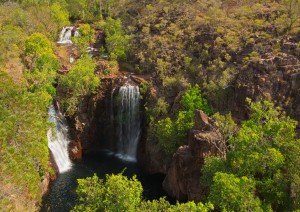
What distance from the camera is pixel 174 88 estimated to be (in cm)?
4803

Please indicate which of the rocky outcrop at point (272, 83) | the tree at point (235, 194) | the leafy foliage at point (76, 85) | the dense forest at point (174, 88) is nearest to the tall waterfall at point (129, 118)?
the dense forest at point (174, 88)

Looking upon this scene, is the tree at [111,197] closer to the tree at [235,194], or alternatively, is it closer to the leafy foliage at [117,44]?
the tree at [235,194]

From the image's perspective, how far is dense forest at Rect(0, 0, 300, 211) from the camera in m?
24.3

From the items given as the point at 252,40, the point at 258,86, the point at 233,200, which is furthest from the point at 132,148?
the point at 233,200

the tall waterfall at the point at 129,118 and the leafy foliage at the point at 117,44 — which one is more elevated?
the leafy foliage at the point at 117,44

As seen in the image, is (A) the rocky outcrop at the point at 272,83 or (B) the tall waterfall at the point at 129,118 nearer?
(A) the rocky outcrop at the point at 272,83

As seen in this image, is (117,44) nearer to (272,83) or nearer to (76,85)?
(76,85)

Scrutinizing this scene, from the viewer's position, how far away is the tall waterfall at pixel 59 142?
44156 mm

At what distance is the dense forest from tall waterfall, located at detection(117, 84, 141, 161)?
173 cm

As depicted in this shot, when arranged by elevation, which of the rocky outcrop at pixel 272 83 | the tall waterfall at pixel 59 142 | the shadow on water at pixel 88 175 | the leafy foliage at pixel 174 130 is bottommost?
the shadow on water at pixel 88 175

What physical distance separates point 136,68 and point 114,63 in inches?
164

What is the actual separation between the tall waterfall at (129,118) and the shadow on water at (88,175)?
2.62 m

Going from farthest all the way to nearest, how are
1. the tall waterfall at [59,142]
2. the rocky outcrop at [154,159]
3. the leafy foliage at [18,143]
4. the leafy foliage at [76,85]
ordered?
1. the leafy foliage at [76,85]
2. the tall waterfall at [59,142]
3. the rocky outcrop at [154,159]
4. the leafy foliage at [18,143]

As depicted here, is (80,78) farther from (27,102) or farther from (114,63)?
(27,102)
